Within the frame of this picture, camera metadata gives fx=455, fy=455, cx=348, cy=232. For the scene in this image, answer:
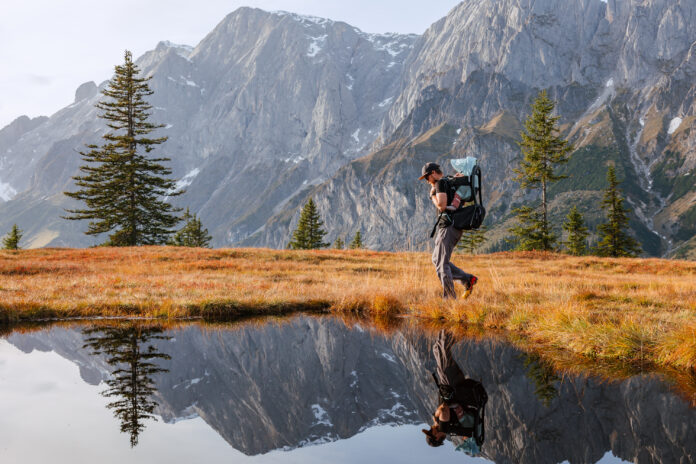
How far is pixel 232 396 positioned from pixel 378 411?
5.44 ft

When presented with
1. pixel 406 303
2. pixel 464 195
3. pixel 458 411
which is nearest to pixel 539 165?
pixel 406 303

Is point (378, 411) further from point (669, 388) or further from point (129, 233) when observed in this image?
point (129, 233)

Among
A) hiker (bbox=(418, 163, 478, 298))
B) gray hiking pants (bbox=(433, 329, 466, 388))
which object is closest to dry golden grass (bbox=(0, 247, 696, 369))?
hiker (bbox=(418, 163, 478, 298))

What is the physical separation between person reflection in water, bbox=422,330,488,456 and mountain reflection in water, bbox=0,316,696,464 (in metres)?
0.09

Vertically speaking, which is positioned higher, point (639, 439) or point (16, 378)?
point (16, 378)

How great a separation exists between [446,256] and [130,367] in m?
6.58

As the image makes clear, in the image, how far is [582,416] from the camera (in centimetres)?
444

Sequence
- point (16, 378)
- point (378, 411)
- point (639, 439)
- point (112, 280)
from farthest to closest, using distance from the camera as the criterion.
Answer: point (112, 280)
point (16, 378)
point (378, 411)
point (639, 439)

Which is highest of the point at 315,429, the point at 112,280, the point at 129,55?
the point at 129,55

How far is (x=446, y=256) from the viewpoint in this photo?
395 inches

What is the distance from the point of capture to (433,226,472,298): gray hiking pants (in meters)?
9.85

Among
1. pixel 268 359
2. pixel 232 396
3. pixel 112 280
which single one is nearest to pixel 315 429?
pixel 232 396

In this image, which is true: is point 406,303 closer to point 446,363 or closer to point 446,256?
point 446,256

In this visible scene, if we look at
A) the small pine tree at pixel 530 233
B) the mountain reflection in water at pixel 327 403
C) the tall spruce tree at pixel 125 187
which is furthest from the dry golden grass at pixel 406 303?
the small pine tree at pixel 530 233
